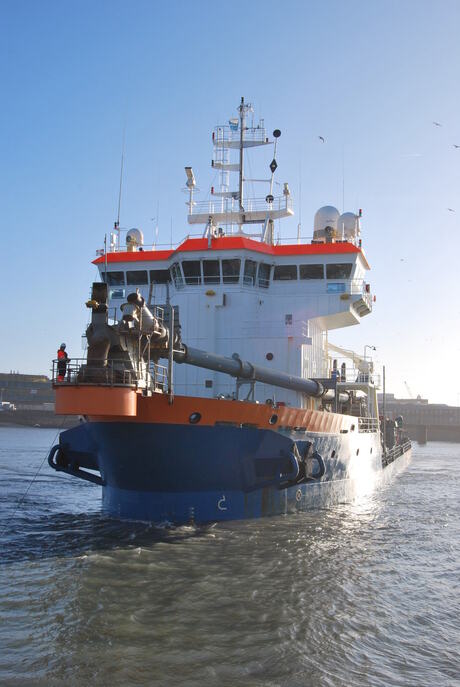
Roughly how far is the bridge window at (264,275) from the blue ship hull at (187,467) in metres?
6.20

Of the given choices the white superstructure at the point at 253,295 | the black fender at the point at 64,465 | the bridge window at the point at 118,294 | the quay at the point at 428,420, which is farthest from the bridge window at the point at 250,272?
the quay at the point at 428,420

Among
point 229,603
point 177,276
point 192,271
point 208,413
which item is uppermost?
point 192,271

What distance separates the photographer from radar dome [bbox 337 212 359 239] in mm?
24672

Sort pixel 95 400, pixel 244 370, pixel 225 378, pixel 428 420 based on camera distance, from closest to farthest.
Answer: pixel 95 400 → pixel 244 370 → pixel 225 378 → pixel 428 420

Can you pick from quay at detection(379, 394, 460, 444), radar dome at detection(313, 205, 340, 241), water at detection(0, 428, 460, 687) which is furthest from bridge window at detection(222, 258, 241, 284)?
quay at detection(379, 394, 460, 444)

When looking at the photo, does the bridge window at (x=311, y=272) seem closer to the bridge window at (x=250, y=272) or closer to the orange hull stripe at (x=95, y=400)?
the bridge window at (x=250, y=272)

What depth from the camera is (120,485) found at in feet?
45.3

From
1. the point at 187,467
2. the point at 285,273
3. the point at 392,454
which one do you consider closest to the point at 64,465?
the point at 187,467

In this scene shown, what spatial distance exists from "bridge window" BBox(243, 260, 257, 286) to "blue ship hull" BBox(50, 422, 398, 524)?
237 inches

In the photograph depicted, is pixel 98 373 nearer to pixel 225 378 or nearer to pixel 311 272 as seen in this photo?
pixel 225 378

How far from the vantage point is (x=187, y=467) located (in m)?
12.9

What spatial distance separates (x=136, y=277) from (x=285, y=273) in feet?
17.1

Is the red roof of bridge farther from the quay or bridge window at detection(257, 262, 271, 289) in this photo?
the quay

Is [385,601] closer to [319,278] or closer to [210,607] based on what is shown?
[210,607]
